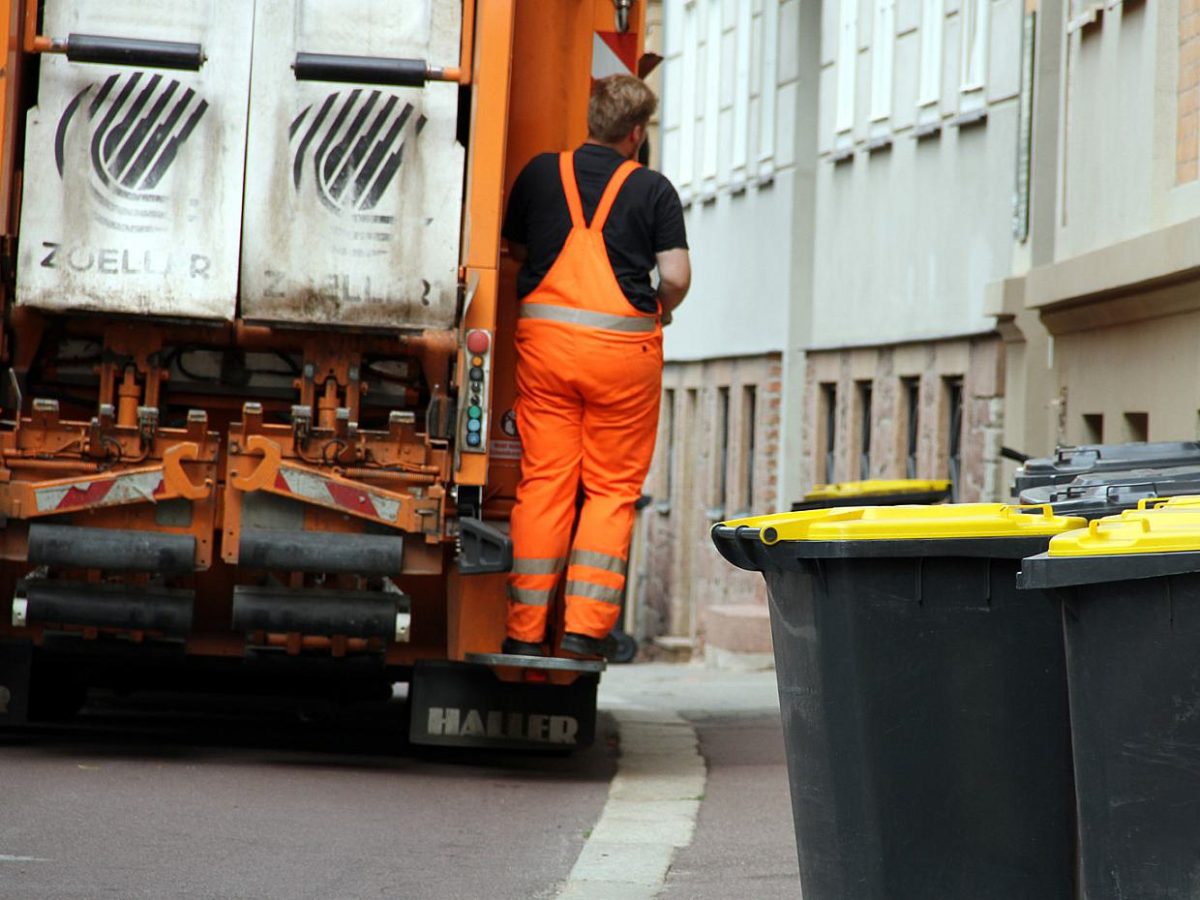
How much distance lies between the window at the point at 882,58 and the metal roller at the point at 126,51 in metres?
12.4

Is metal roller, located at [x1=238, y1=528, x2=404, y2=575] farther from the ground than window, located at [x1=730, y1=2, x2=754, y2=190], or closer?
closer

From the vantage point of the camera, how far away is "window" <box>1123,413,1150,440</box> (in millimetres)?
13711

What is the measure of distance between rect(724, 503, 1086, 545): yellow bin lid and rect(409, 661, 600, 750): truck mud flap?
3.58m

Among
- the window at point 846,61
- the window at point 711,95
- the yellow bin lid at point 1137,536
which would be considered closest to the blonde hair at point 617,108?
the yellow bin lid at point 1137,536

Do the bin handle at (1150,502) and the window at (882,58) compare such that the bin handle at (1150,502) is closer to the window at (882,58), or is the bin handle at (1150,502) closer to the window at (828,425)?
the window at (882,58)

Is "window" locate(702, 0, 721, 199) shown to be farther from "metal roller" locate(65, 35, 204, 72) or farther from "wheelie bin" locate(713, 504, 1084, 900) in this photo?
"wheelie bin" locate(713, 504, 1084, 900)

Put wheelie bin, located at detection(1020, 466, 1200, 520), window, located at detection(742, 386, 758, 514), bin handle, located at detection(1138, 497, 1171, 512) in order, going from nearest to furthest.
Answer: bin handle, located at detection(1138, 497, 1171, 512) < wheelie bin, located at detection(1020, 466, 1200, 520) < window, located at detection(742, 386, 758, 514)

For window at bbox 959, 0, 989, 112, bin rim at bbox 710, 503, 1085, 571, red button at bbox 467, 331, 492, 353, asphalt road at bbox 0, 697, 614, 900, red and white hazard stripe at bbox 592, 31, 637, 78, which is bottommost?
asphalt road at bbox 0, 697, 614, 900

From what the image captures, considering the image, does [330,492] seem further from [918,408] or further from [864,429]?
[864,429]

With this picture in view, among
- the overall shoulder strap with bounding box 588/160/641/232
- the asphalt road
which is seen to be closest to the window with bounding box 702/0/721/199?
the asphalt road

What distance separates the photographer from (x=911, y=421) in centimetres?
1961

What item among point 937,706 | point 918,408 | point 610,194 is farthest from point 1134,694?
point 918,408

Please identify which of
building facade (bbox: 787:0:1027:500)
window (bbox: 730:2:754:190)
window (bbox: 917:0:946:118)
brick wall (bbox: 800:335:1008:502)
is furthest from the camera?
window (bbox: 730:2:754:190)

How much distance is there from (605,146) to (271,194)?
119cm
